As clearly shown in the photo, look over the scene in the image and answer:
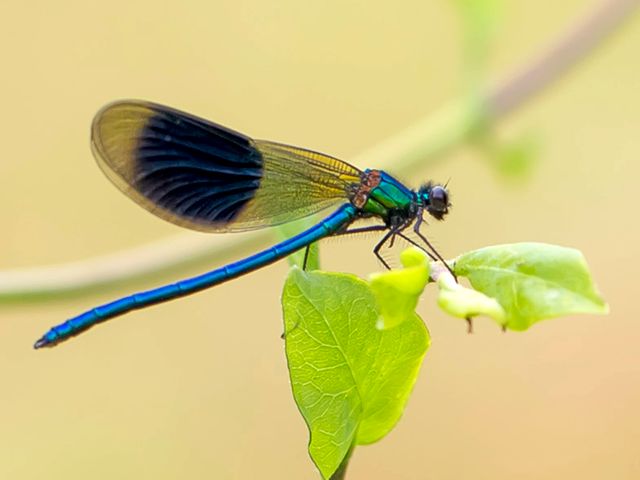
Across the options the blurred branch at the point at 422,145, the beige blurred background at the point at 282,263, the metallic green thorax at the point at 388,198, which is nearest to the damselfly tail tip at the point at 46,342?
the blurred branch at the point at 422,145

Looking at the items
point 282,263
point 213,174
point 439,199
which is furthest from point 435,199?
point 282,263

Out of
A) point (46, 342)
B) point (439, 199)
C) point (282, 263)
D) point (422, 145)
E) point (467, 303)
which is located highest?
point (282, 263)

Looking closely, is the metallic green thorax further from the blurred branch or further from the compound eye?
the blurred branch

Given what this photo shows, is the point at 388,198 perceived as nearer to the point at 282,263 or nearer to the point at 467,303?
the point at 467,303

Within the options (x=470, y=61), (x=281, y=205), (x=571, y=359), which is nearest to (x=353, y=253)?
(x=571, y=359)

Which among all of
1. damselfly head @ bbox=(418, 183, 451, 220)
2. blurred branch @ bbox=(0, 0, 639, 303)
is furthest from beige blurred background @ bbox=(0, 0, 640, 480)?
damselfly head @ bbox=(418, 183, 451, 220)
